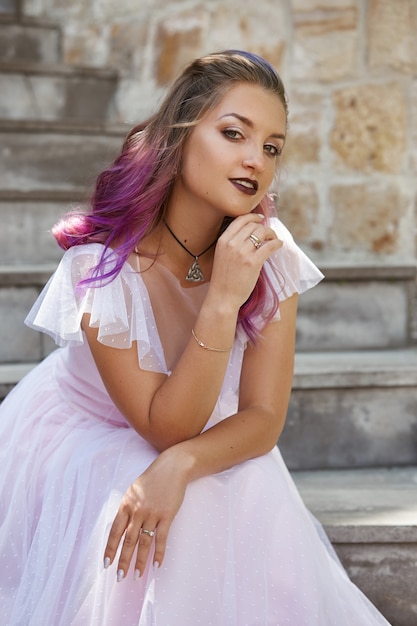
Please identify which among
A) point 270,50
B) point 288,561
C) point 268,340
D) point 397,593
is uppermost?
point 270,50

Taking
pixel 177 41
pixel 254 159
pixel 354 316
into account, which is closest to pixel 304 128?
pixel 177 41

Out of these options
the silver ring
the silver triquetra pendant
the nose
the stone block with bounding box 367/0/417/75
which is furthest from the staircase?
the stone block with bounding box 367/0/417/75

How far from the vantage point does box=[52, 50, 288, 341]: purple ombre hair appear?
1603 millimetres

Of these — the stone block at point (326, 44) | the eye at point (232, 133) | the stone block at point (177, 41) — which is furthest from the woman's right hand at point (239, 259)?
the stone block at point (177, 41)

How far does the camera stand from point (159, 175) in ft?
5.42

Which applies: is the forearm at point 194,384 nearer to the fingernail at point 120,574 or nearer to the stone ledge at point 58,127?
the fingernail at point 120,574

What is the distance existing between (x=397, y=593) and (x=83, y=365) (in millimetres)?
806

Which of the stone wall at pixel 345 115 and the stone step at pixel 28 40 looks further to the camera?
the stone step at pixel 28 40

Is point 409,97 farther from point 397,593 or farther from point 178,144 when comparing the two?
point 397,593

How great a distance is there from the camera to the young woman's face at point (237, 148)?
1.56m

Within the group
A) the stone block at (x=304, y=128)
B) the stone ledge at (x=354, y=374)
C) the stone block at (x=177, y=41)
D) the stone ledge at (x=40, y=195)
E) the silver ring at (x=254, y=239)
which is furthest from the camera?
the stone block at (x=177, y=41)

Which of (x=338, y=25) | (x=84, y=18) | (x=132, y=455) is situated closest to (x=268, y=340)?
(x=132, y=455)

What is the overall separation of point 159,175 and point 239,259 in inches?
10.9

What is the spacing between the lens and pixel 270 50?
118 inches
